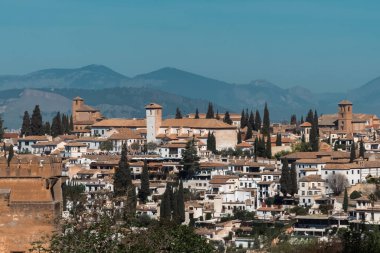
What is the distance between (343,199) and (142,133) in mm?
30267

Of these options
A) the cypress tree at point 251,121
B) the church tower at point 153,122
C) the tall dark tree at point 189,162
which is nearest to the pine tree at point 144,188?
the tall dark tree at point 189,162

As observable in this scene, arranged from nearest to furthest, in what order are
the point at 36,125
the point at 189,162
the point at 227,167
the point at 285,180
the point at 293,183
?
the point at 285,180, the point at 293,183, the point at 189,162, the point at 227,167, the point at 36,125

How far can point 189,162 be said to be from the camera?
68875 mm

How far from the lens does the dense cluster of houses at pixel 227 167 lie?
5853 cm

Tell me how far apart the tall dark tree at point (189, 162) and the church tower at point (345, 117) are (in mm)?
24216

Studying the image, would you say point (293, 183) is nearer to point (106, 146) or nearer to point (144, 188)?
point (144, 188)

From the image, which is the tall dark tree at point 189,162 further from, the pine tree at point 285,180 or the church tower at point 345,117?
the church tower at point 345,117

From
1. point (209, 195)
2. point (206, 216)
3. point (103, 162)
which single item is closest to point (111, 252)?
point (206, 216)

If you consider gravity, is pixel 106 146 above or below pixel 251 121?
below

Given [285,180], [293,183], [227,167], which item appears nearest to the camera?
[285,180]

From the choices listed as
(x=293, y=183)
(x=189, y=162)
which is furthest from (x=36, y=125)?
(x=293, y=183)

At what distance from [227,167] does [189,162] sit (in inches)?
144

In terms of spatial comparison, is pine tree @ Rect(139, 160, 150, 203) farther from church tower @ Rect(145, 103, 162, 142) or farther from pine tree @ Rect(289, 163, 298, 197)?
church tower @ Rect(145, 103, 162, 142)

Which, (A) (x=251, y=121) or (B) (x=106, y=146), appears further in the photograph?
(A) (x=251, y=121)
